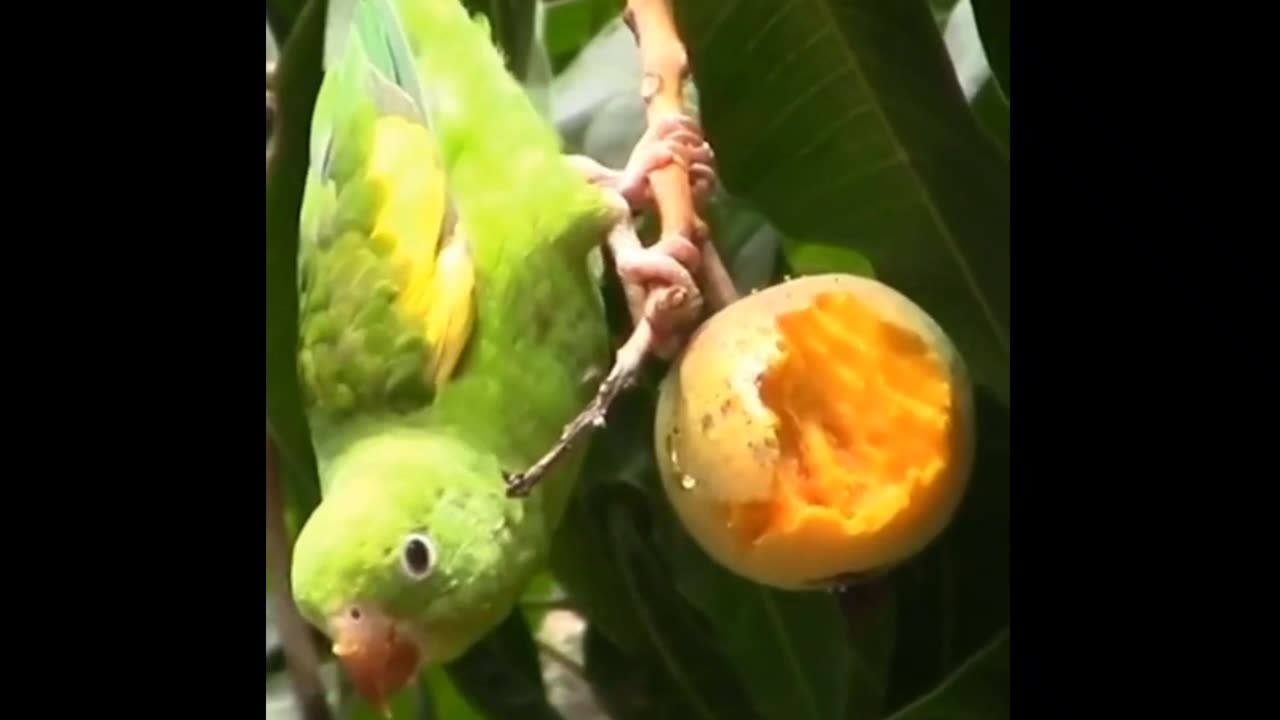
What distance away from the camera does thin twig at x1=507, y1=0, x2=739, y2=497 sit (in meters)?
0.47

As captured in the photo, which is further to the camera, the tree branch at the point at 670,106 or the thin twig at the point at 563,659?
the thin twig at the point at 563,659

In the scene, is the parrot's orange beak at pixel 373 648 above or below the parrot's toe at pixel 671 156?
below

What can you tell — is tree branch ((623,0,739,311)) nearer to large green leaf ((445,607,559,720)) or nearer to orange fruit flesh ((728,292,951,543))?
orange fruit flesh ((728,292,951,543))

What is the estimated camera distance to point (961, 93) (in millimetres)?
535

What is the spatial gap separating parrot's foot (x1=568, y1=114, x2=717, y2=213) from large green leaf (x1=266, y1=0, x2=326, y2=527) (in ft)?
0.50

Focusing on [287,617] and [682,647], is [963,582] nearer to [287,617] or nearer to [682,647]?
[682,647]

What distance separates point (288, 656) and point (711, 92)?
0.27 metres

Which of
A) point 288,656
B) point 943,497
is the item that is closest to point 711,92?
point 943,497

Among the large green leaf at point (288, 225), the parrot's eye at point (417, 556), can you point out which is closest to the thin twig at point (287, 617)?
the large green leaf at point (288, 225)

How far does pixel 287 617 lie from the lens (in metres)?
0.60

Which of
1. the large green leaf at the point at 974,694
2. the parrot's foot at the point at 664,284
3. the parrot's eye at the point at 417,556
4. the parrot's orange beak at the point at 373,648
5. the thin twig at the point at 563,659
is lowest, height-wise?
the thin twig at the point at 563,659

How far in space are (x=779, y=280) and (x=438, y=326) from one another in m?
0.11

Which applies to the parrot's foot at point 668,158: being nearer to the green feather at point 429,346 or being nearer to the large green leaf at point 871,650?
the green feather at point 429,346

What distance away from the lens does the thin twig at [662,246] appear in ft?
1.53
